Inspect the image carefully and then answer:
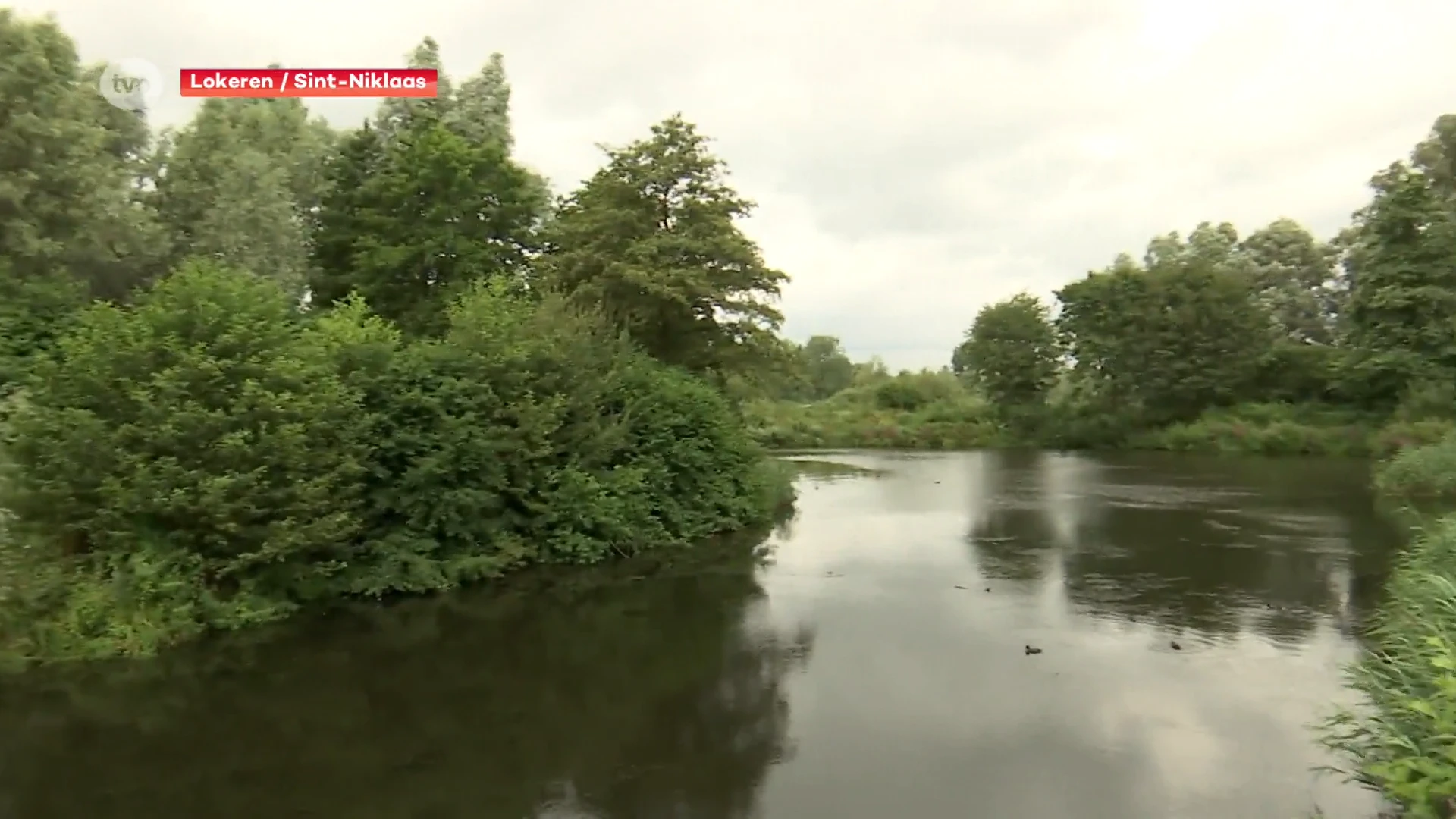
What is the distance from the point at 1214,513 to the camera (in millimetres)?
22000

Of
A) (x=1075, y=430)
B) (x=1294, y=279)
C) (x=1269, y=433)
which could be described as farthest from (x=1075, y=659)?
(x=1294, y=279)

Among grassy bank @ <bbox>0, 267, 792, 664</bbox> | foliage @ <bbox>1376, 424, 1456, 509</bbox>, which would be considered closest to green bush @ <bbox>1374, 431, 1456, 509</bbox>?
foliage @ <bbox>1376, 424, 1456, 509</bbox>

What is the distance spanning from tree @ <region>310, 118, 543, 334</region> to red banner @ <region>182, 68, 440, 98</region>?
237 centimetres

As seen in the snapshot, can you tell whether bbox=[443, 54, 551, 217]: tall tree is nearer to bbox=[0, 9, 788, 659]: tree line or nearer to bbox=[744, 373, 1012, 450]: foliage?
bbox=[0, 9, 788, 659]: tree line

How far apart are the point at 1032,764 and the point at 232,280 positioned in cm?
1096

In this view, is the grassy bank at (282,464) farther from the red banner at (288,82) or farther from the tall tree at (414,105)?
the tall tree at (414,105)

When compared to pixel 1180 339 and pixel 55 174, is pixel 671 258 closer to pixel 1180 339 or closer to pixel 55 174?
pixel 55 174

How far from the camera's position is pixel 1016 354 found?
5184cm

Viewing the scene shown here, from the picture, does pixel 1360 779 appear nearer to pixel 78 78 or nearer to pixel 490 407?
pixel 490 407

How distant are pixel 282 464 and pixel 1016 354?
4548 centimetres

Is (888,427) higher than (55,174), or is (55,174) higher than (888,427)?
(55,174)

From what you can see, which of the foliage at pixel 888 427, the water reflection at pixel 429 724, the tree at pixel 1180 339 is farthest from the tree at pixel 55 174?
the tree at pixel 1180 339

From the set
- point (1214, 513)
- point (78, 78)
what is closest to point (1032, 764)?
point (1214, 513)

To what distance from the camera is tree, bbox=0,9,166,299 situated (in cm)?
1894
